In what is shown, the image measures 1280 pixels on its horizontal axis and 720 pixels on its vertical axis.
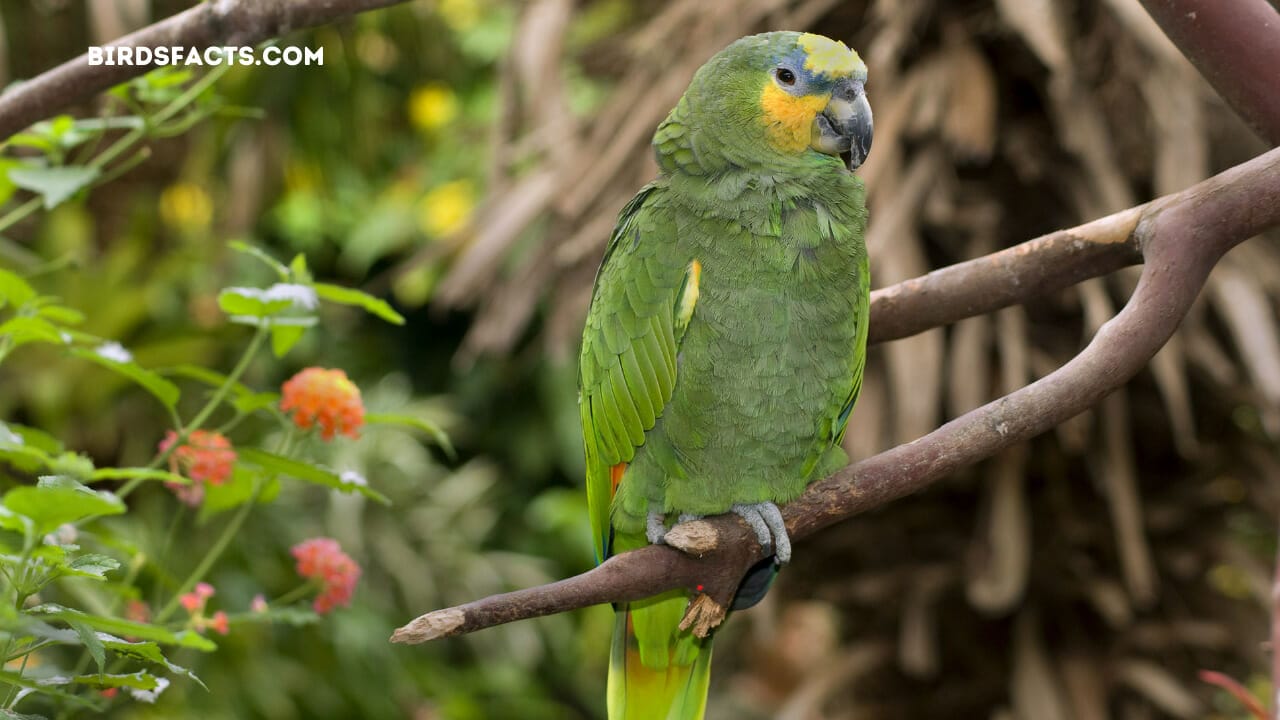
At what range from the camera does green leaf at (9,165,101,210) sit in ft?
3.10

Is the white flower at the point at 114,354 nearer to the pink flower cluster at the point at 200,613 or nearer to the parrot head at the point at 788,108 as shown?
the pink flower cluster at the point at 200,613

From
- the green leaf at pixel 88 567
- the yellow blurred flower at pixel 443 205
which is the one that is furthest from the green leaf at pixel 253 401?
the yellow blurred flower at pixel 443 205

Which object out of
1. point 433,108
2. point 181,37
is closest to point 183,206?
point 433,108

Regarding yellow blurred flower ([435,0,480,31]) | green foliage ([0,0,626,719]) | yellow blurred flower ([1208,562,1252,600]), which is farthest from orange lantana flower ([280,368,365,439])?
yellow blurred flower ([435,0,480,31])

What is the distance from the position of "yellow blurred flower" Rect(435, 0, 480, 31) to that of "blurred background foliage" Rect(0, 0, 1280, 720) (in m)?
0.58

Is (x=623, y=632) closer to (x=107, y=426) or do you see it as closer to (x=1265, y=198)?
(x=1265, y=198)

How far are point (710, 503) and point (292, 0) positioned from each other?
2.01 feet

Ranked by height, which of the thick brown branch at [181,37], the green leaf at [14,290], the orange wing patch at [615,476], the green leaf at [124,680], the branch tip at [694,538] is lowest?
the orange wing patch at [615,476]

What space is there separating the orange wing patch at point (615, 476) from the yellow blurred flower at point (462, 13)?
98.3 inches

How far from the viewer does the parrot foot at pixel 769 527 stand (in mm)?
1024

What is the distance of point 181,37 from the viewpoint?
3.04 feet

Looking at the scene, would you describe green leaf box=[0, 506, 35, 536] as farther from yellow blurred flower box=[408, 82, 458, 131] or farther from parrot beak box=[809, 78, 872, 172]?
yellow blurred flower box=[408, 82, 458, 131]

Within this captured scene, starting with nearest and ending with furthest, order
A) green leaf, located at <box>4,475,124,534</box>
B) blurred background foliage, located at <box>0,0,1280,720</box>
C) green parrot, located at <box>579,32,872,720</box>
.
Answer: green leaf, located at <box>4,475,124,534</box>
green parrot, located at <box>579,32,872,720</box>
blurred background foliage, located at <box>0,0,1280,720</box>

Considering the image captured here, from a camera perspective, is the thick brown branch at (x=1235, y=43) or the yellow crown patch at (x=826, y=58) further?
the yellow crown patch at (x=826, y=58)
